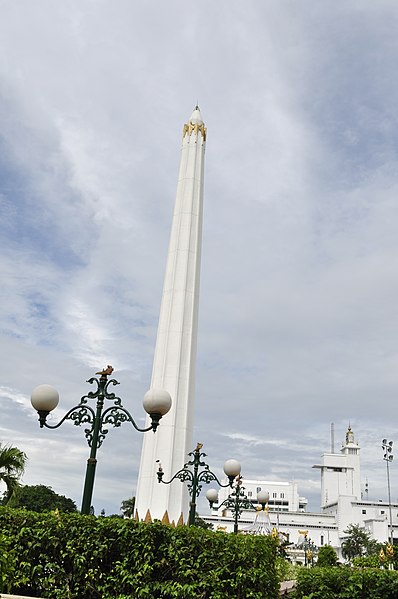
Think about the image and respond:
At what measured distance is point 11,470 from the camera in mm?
12539

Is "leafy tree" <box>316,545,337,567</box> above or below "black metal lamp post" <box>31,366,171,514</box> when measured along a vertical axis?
below

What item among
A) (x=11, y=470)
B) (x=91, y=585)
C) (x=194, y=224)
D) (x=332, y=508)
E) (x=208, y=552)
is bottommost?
(x=91, y=585)

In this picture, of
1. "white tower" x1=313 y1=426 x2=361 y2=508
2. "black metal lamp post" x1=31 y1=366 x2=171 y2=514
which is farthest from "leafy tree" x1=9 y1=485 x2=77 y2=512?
"white tower" x1=313 y1=426 x2=361 y2=508

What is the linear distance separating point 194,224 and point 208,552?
65.3ft

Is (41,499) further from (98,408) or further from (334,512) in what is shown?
(334,512)

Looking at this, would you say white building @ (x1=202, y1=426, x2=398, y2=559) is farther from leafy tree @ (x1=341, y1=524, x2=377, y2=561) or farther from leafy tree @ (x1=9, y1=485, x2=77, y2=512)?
leafy tree @ (x1=9, y1=485, x2=77, y2=512)

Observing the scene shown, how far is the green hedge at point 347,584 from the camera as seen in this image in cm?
A: 646

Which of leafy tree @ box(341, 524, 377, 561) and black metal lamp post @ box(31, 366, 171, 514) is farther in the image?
leafy tree @ box(341, 524, 377, 561)

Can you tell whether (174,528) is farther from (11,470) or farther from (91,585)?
(11,470)

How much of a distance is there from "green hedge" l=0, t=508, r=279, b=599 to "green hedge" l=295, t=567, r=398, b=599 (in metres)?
0.52

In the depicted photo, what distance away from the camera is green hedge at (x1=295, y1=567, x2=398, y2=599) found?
6.46m

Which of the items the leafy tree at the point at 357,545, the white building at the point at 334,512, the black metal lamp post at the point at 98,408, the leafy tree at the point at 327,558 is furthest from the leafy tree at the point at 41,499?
the black metal lamp post at the point at 98,408

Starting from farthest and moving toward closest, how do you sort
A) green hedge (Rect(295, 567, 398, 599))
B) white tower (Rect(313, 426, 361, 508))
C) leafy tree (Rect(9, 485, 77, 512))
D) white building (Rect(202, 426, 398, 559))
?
white tower (Rect(313, 426, 361, 508))
white building (Rect(202, 426, 398, 559))
leafy tree (Rect(9, 485, 77, 512))
green hedge (Rect(295, 567, 398, 599))

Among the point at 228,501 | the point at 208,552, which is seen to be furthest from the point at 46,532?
the point at 228,501
